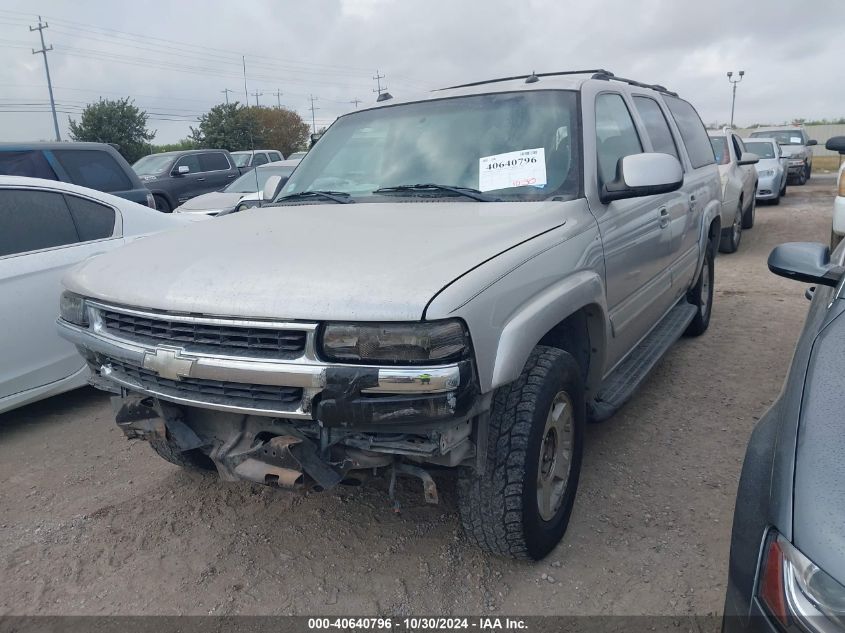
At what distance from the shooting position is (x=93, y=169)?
7.42m

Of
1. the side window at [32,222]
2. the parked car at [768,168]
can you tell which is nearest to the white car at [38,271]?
the side window at [32,222]

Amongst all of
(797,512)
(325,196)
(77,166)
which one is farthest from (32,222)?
(797,512)

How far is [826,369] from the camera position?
5.84 feet

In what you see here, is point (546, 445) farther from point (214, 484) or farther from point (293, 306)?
point (214, 484)

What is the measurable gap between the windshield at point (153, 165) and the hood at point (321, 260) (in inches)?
491

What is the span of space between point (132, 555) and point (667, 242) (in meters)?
3.34

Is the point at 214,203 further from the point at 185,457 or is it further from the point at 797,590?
the point at 797,590

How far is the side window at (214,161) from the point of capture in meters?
15.2

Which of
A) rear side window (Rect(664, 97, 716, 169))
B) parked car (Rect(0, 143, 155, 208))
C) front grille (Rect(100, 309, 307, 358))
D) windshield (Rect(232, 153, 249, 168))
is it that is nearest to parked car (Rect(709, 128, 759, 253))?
rear side window (Rect(664, 97, 716, 169))

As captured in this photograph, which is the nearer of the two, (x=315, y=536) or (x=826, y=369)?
(x=826, y=369)

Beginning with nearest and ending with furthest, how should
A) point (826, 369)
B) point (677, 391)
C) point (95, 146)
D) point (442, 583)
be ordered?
point (826, 369), point (442, 583), point (677, 391), point (95, 146)

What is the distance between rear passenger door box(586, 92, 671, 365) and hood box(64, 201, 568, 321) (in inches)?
17.6

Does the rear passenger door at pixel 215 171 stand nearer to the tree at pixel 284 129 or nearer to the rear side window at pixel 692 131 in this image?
the rear side window at pixel 692 131

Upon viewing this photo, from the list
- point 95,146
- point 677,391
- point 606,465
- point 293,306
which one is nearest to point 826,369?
point 293,306
